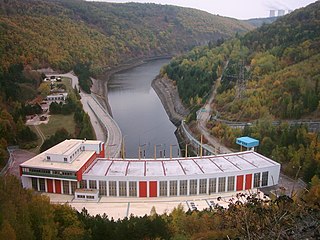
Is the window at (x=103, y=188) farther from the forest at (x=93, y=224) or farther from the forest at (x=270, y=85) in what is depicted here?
the forest at (x=270, y=85)

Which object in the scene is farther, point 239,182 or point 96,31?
point 96,31

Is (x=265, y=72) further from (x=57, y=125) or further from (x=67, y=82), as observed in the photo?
(x=67, y=82)

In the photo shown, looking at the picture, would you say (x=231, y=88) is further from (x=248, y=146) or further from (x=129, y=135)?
(x=248, y=146)

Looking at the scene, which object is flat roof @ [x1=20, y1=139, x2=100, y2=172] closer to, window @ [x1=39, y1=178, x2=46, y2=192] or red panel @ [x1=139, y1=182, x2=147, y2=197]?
window @ [x1=39, y1=178, x2=46, y2=192]

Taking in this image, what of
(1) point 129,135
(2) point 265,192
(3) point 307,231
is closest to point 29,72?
(1) point 129,135

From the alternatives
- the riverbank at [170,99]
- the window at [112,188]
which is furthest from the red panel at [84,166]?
the riverbank at [170,99]

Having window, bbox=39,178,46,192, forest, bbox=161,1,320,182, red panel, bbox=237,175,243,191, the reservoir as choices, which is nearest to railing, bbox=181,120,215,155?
the reservoir

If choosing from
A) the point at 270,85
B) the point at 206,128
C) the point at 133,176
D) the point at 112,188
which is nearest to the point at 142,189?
the point at 133,176
